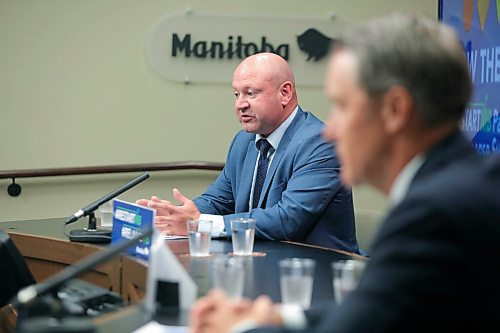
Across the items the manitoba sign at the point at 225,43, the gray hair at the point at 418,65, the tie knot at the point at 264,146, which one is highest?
the manitoba sign at the point at 225,43

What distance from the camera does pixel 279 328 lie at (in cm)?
143

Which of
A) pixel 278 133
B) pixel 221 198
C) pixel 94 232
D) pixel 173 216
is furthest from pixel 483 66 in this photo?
pixel 94 232

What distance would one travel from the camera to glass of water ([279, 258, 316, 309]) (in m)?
1.86

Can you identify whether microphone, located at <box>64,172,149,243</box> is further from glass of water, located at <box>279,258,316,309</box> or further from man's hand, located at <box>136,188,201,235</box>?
glass of water, located at <box>279,258,316,309</box>

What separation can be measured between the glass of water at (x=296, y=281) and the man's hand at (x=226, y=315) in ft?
1.05

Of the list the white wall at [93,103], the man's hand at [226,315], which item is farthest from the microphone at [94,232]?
the white wall at [93,103]

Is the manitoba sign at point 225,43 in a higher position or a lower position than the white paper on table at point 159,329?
higher

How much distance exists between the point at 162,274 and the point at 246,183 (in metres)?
1.79

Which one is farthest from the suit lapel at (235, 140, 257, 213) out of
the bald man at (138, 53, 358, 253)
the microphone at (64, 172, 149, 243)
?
the microphone at (64, 172, 149, 243)

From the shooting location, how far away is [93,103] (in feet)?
16.0

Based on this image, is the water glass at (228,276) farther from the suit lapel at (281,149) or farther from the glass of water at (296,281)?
the suit lapel at (281,149)

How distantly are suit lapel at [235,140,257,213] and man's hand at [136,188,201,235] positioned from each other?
40 cm

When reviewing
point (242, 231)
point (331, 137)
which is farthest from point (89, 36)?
point (331, 137)

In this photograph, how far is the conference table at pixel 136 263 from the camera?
6.95 feet
